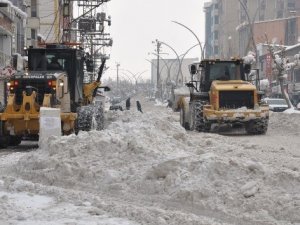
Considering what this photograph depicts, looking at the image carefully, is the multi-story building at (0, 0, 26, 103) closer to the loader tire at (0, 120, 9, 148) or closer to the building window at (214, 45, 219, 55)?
the loader tire at (0, 120, 9, 148)

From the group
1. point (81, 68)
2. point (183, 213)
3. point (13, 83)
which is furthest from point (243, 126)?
point (183, 213)

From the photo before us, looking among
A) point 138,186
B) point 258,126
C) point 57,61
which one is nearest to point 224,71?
point 258,126

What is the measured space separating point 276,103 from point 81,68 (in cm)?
3276

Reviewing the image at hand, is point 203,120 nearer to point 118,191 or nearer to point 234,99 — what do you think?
point 234,99

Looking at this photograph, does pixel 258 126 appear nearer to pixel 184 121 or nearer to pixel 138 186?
pixel 184 121

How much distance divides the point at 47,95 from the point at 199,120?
24.6ft

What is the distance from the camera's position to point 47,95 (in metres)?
16.6

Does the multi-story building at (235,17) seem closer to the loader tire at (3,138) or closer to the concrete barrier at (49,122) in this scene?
the loader tire at (3,138)

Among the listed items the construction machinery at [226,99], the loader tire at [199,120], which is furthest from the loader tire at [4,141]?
the loader tire at [199,120]

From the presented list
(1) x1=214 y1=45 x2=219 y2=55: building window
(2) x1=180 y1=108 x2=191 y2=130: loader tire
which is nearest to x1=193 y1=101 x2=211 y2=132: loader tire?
(2) x1=180 y1=108 x2=191 y2=130: loader tire

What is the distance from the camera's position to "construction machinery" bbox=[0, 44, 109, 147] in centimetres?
1647

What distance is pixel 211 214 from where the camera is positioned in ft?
26.4

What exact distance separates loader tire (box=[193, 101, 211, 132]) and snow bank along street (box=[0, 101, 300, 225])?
32.1ft

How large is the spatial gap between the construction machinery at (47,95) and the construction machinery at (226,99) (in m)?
4.79
